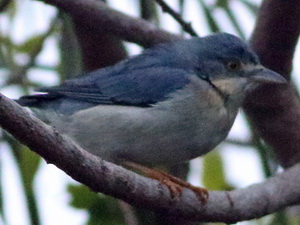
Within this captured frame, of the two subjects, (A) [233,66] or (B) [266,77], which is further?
(A) [233,66]

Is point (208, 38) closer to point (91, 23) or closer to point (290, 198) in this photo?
point (91, 23)

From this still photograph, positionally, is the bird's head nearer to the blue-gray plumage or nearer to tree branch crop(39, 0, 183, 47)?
the blue-gray plumage

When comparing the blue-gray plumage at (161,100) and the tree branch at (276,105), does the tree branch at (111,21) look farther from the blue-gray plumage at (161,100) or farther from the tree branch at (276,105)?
the tree branch at (276,105)

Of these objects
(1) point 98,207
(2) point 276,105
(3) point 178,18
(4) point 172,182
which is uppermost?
(3) point 178,18

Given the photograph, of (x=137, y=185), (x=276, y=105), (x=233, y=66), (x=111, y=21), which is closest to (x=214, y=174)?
(x=276, y=105)

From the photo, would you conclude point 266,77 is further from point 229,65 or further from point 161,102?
point 161,102

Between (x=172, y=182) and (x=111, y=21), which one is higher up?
(x=111, y=21)
